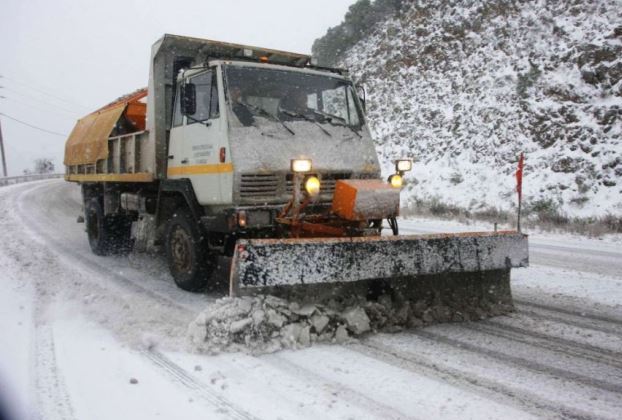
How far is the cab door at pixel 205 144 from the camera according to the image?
5.16m

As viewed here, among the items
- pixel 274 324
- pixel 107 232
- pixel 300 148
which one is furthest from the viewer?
pixel 107 232

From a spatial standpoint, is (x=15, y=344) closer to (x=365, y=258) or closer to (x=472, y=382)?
(x=365, y=258)

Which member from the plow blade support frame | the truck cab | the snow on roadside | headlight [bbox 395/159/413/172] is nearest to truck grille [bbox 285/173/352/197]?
the truck cab

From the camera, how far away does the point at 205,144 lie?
17.9 ft

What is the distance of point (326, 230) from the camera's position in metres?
4.89

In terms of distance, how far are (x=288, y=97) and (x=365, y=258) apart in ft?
7.38

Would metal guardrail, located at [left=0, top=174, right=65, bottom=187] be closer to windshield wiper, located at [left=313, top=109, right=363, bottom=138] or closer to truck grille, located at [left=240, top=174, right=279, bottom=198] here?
windshield wiper, located at [left=313, top=109, right=363, bottom=138]

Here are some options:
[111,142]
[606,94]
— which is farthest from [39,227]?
[606,94]

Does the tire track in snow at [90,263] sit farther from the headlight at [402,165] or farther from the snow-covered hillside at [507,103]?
the snow-covered hillside at [507,103]

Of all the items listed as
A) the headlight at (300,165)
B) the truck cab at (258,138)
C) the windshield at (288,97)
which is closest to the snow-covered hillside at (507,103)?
the windshield at (288,97)

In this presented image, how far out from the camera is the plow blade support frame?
12.8ft

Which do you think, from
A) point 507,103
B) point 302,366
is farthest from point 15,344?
point 507,103

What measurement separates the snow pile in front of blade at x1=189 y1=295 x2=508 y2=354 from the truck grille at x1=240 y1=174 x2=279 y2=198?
4.09 ft

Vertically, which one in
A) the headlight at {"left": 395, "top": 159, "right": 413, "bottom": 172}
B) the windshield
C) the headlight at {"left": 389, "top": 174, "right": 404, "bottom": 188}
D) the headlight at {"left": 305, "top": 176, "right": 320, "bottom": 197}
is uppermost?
the windshield
